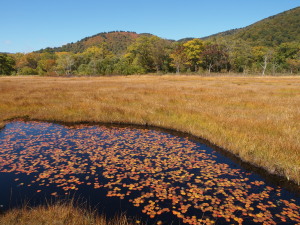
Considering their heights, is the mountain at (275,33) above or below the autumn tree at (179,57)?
above

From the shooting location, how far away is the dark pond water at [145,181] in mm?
6168

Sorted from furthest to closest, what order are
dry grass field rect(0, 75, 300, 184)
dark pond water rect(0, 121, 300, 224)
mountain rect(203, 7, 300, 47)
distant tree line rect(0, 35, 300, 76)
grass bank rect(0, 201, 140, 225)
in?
mountain rect(203, 7, 300, 47)
distant tree line rect(0, 35, 300, 76)
dry grass field rect(0, 75, 300, 184)
dark pond water rect(0, 121, 300, 224)
grass bank rect(0, 201, 140, 225)

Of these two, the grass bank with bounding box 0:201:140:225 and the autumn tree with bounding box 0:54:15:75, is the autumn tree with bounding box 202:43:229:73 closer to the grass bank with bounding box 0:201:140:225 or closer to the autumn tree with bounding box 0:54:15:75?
the autumn tree with bounding box 0:54:15:75

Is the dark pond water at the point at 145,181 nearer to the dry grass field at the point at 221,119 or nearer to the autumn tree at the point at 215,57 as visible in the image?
the dry grass field at the point at 221,119

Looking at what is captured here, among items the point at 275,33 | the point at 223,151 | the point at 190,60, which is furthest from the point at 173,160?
the point at 275,33

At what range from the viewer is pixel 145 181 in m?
7.80

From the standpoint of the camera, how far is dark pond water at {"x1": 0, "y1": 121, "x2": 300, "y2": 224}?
6.17 m

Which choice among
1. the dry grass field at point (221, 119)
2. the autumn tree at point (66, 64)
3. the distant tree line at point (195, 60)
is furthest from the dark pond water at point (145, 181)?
the autumn tree at point (66, 64)

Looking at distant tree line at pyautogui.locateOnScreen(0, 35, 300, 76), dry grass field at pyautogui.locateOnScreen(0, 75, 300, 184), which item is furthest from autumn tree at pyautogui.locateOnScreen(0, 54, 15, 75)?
dry grass field at pyautogui.locateOnScreen(0, 75, 300, 184)

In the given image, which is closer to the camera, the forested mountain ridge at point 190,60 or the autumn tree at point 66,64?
the forested mountain ridge at point 190,60

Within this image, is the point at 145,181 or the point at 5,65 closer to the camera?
the point at 145,181

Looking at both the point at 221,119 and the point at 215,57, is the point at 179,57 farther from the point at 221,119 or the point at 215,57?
the point at 221,119

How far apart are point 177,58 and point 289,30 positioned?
102 meters

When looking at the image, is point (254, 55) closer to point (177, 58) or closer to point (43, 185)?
point (177, 58)
